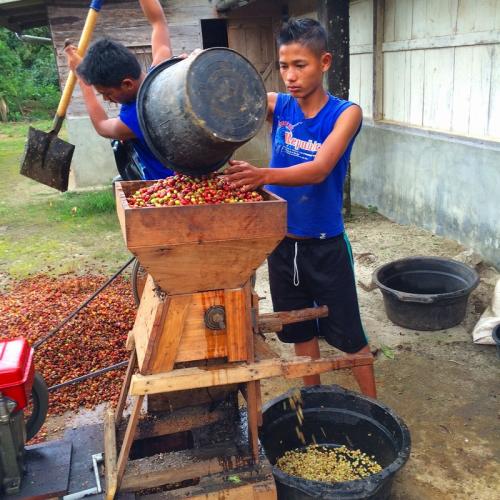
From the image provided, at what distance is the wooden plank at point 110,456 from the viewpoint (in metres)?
2.23

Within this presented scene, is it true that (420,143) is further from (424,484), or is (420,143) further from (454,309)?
(424,484)

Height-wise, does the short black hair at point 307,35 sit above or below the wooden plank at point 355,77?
above

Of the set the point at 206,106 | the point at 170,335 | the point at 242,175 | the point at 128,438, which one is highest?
the point at 206,106

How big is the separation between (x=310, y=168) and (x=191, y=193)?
21.9 inches

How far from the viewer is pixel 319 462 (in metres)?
2.72

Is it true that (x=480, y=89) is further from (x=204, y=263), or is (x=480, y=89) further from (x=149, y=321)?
(x=149, y=321)

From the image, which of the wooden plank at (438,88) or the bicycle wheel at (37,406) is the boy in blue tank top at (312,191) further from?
the wooden plank at (438,88)

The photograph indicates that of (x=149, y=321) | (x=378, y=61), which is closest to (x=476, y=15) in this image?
(x=378, y=61)

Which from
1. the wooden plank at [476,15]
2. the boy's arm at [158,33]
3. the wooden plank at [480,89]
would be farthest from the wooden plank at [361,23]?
the boy's arm at [158,33]

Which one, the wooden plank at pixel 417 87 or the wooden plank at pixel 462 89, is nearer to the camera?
the wooden plank at pixel 462 89

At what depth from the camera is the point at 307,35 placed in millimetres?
2404

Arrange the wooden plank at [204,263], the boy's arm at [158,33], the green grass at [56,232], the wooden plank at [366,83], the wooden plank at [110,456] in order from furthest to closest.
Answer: the wooden plank at [366,83]
the green grass at [56,232]
the boy's arm at [158,33]
the wooden plank at [110,456]
the wooden plank at [204,263]

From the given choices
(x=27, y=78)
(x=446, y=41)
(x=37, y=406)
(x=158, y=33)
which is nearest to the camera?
(x=37, y=406)

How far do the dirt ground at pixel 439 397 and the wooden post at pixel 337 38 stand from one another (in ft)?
8.67
